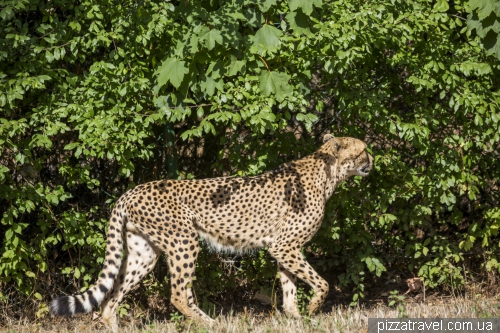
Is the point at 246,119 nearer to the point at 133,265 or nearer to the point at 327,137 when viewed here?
the point at 327,137

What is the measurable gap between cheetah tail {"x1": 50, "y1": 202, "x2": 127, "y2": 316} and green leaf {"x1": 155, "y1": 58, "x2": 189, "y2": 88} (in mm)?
1529

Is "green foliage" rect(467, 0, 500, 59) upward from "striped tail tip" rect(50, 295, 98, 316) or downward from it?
upward

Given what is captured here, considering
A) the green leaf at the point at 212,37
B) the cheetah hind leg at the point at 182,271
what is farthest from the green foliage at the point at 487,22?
the cheetah hind leg at the point at 182,271

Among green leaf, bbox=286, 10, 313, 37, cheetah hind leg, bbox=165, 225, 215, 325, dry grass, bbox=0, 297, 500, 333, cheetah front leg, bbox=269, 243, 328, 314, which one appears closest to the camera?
green leaf, bbox=286, 10, 313, 37

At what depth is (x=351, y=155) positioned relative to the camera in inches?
261

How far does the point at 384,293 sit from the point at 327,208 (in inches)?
48.1

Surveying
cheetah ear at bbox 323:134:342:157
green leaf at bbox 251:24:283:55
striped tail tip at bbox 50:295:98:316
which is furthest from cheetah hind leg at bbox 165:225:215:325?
green leaf at bbox 251:24:283:55

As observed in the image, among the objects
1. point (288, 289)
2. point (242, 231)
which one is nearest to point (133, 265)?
point (242, 231)

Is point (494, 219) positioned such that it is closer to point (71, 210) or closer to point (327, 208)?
point (327, 208)

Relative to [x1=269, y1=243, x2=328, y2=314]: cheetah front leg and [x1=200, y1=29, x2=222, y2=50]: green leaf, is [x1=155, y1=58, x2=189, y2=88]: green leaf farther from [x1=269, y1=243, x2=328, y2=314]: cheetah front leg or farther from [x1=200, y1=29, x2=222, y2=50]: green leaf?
[x1=269, y1=243, x2=328, y2=314]: cheetah front leg

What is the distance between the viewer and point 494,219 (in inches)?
273

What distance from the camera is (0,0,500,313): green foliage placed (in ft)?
19.3

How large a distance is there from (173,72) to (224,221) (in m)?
1.76

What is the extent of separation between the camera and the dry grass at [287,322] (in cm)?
537
